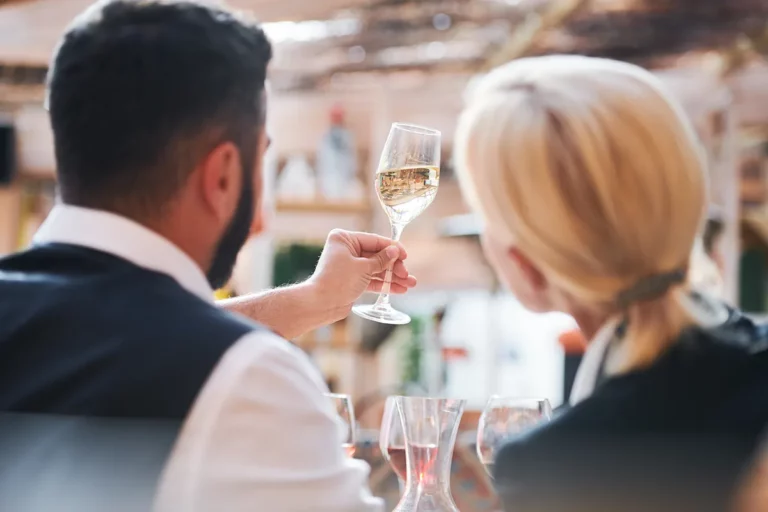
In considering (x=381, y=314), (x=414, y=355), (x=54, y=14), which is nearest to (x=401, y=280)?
(x=381, y=314)

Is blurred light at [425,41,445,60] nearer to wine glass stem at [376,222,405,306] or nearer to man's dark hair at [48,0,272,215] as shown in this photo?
wine glass stem at [376,222,405,306]

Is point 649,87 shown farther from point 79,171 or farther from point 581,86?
point 79,171

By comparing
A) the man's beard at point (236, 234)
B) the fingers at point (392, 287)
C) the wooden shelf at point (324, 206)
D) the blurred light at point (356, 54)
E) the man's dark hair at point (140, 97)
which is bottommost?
the wooden shelf at point (324, 206)

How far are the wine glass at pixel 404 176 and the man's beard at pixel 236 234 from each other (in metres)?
0.42

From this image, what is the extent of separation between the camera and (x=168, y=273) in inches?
34.3

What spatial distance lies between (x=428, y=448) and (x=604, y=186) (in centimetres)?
41

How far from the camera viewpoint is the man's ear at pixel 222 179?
91 cm

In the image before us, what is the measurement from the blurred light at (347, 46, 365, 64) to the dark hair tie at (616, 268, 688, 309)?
334 cm

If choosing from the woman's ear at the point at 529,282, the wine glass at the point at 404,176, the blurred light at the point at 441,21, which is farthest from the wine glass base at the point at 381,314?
the blurred light at the point at 441,21

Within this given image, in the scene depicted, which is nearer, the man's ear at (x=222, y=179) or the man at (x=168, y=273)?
the man at (x=168, y=273)

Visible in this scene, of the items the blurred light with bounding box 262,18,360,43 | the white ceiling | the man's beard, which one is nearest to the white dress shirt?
the man's beard

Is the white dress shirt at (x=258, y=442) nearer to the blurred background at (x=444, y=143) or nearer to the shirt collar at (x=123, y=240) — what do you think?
the shirt collar at (x=123, y=240)

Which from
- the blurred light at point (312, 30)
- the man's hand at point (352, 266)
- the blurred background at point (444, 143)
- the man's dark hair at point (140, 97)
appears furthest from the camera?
the blurred light at point (312, 30)

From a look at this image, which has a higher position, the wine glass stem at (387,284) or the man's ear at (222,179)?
the man's ear at (222,179)
